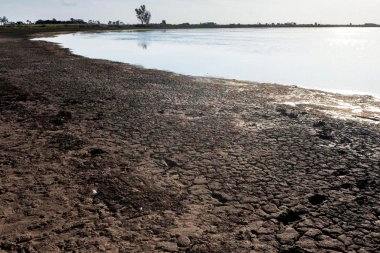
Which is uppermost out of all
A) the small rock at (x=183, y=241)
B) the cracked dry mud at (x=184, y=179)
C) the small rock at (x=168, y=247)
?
the cracked dry mud at (x=184, y=179)

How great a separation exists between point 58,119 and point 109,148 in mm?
3247

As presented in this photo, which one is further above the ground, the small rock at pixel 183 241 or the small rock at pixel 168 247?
the small rock at pixel 183 241

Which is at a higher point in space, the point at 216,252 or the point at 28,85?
the point at 28,85

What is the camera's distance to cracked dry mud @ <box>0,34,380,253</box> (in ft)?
14.9

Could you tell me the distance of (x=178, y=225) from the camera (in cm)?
484

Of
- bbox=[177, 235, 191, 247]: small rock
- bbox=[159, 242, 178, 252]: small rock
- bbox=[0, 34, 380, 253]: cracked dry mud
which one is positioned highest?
bbox=[0, 34, 380, 253]: cracked dry mud

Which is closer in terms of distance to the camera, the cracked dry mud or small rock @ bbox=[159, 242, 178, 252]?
small rock @ bbox=[159, 242, 178, 252]

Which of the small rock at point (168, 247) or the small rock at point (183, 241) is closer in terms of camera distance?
the small rock at point (168, 247)

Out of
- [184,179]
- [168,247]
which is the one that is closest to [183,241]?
[168,247]

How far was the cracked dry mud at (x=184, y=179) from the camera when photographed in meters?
4.54

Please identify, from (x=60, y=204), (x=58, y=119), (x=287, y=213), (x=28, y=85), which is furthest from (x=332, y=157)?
(x=28, y=85)

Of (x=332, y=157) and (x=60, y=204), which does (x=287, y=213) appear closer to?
(x=332, y=157)

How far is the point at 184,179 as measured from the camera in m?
6.36

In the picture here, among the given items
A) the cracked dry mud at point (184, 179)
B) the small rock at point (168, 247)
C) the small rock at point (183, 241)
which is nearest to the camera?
the small rock at point (168, 247)
